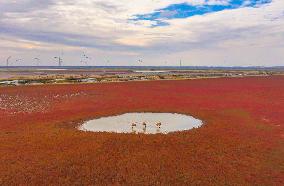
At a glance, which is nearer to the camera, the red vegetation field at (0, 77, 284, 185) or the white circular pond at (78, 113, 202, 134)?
the red vegetation field at (0, 77, 284, 185)

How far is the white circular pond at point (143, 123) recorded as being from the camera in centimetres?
3225

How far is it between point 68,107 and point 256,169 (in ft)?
105

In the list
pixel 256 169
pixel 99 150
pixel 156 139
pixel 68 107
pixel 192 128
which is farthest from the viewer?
pixel 68 107

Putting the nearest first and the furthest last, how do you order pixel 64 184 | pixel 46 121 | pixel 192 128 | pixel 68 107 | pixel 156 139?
1. pixel 64 184
2. pixel 156 139
3. pixel 192 128
4. pixel 46 121
5. pixel 68 107

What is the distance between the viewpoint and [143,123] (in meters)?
32.3

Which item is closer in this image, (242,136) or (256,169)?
(256,169)

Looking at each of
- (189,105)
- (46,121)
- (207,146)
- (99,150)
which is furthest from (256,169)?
(189,105)

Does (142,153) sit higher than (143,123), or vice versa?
(143,123)

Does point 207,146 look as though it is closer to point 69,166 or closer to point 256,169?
point 256,169

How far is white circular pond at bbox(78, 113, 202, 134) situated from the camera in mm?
32250

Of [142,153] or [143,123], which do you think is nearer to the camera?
[142,153]

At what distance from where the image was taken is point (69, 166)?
21219 mm

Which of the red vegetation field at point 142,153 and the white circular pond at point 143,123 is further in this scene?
the white circular pond at point 143,123

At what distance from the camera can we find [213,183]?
18.5 m
